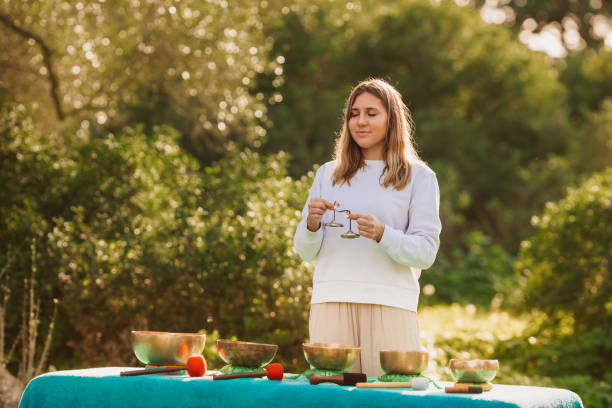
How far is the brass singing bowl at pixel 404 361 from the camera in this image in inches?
108

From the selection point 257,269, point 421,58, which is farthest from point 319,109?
point 257,269

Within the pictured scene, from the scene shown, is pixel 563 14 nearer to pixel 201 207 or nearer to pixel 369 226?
pixel 201 207

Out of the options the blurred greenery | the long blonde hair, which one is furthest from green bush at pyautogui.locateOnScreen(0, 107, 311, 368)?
the long blonde hair

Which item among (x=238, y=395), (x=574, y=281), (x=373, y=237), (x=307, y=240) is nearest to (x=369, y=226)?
(x=373, y=237)

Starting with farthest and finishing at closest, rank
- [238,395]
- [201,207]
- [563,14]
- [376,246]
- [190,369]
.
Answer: [563,14], [201,207], [376,246], [190,369], [238,395]

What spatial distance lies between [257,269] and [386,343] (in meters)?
3.20

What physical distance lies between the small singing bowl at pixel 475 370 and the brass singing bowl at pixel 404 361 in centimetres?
11

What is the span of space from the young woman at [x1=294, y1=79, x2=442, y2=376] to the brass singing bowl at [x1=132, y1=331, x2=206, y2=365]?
56cm

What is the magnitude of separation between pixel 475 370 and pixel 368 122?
Answer: 4.02 ft

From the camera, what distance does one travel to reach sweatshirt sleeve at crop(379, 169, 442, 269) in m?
3.10

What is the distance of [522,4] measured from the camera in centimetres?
2895

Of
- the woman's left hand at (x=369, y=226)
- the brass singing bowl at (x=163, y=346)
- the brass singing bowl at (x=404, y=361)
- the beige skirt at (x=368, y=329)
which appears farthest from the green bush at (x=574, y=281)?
the brass singing bowl at (x=163, y=346)

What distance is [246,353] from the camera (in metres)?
2.95

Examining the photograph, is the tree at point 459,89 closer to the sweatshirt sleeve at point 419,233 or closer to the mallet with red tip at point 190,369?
the sweatshirt sleeve at point 419,233
